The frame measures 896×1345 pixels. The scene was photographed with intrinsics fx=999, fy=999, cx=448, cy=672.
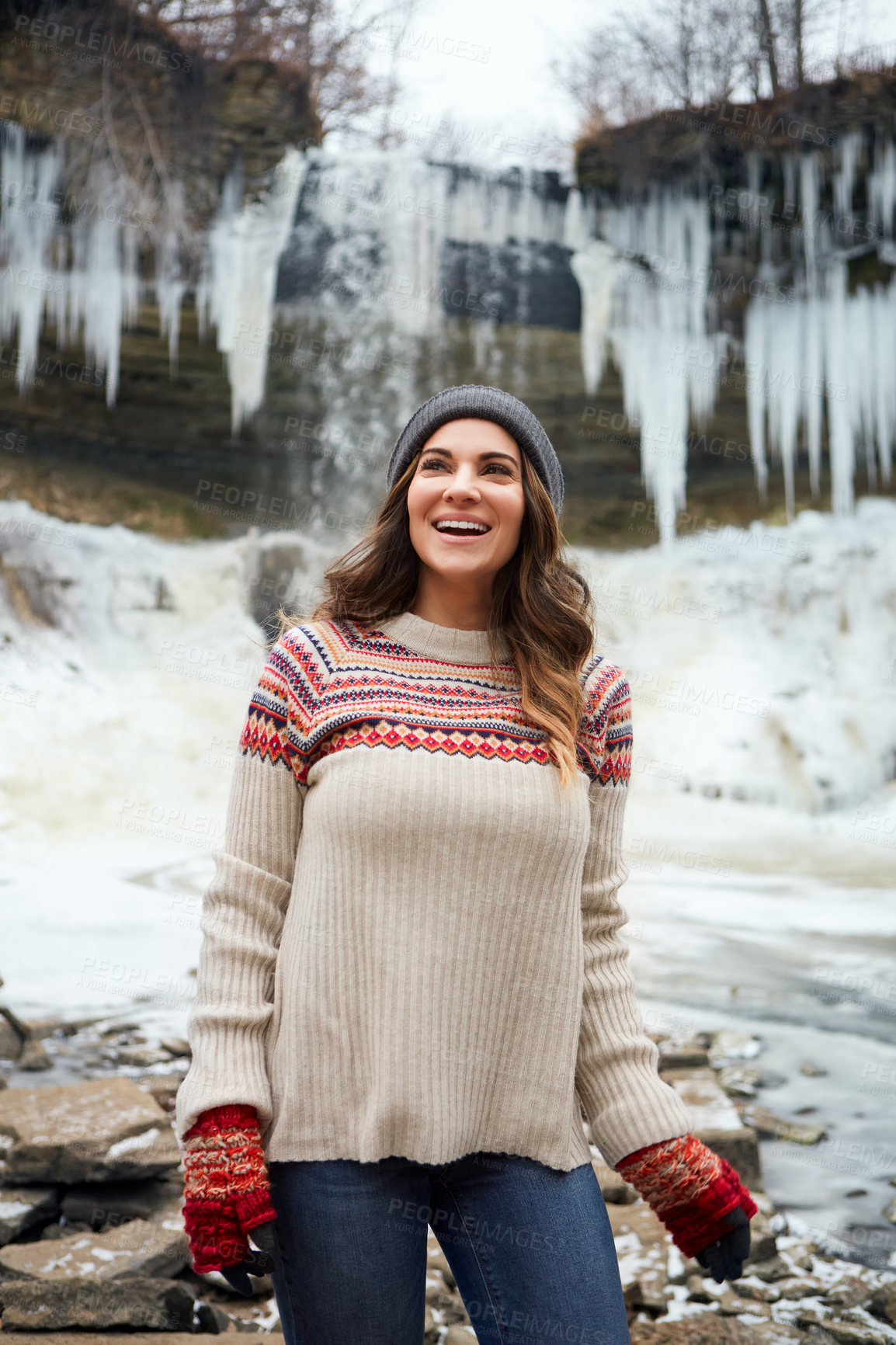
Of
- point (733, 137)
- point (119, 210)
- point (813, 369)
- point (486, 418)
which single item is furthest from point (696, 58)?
point (486, 418)

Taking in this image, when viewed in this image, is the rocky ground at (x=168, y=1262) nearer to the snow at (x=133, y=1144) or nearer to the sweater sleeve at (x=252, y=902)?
the snow at (x=133, y=1144)

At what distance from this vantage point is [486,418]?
1.31 meters

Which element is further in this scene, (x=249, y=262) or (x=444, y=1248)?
(x=249, y=262)

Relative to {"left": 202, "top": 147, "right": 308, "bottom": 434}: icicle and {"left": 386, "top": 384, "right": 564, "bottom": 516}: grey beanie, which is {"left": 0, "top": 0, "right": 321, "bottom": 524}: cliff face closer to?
{"left": 202, "top": 147, "right": 308, "bottom": 434}: icicle

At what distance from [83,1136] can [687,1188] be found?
2273mm

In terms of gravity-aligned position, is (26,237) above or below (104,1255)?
above

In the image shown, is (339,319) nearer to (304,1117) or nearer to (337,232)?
(337,232)

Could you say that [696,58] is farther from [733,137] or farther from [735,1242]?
[735,1242]

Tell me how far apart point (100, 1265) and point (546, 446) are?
2249 mm

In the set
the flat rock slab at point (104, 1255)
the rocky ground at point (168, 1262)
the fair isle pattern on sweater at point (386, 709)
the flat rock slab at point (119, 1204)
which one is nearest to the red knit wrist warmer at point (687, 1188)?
the fair isle pattern on sweater at point (386, 709)

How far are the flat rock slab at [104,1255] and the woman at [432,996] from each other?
1579mm

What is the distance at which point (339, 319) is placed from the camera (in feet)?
26.9

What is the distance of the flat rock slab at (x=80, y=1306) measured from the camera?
2070 mm

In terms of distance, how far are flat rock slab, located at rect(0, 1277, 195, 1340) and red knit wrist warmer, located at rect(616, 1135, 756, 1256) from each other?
1.47 meters
